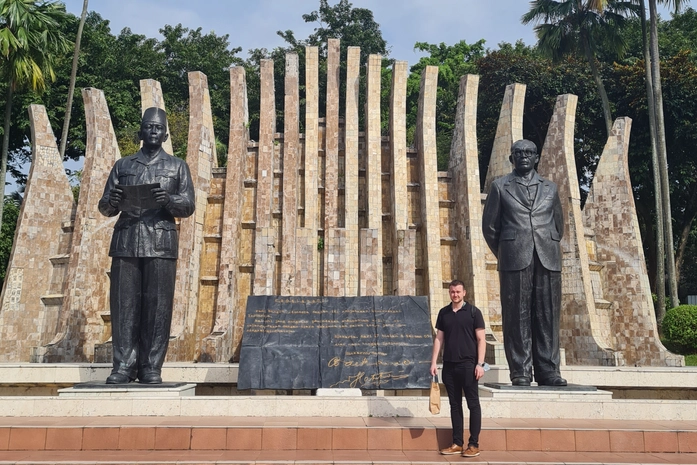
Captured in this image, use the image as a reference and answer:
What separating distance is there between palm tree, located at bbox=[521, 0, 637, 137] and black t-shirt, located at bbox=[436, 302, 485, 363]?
62.2ft

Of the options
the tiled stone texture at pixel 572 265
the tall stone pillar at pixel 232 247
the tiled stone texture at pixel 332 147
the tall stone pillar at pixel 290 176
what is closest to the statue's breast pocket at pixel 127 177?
the tall stone pillar at pixel 232 247

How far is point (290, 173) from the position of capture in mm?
16125

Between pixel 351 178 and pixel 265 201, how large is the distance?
2161 millimetres

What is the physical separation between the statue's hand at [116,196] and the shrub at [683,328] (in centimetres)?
1355

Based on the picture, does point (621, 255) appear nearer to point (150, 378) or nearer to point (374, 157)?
point (374, 157)

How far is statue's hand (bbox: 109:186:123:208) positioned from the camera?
22.9ft

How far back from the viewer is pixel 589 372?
30.9 feet

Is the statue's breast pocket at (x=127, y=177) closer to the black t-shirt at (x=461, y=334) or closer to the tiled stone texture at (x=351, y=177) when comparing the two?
the black t-shirt at (x=461, y=334)

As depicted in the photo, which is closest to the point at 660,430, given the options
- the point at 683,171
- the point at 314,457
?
the point at 314,457

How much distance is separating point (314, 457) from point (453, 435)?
1144 mm

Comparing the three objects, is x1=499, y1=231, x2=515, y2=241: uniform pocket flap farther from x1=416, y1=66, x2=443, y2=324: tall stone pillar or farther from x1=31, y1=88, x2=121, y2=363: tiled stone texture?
x1=31, y1=88, x2=121, y2=363: tiled stone texture

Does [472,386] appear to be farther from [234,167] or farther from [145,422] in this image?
[234,167]

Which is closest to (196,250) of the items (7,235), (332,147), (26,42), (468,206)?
(332,147)
